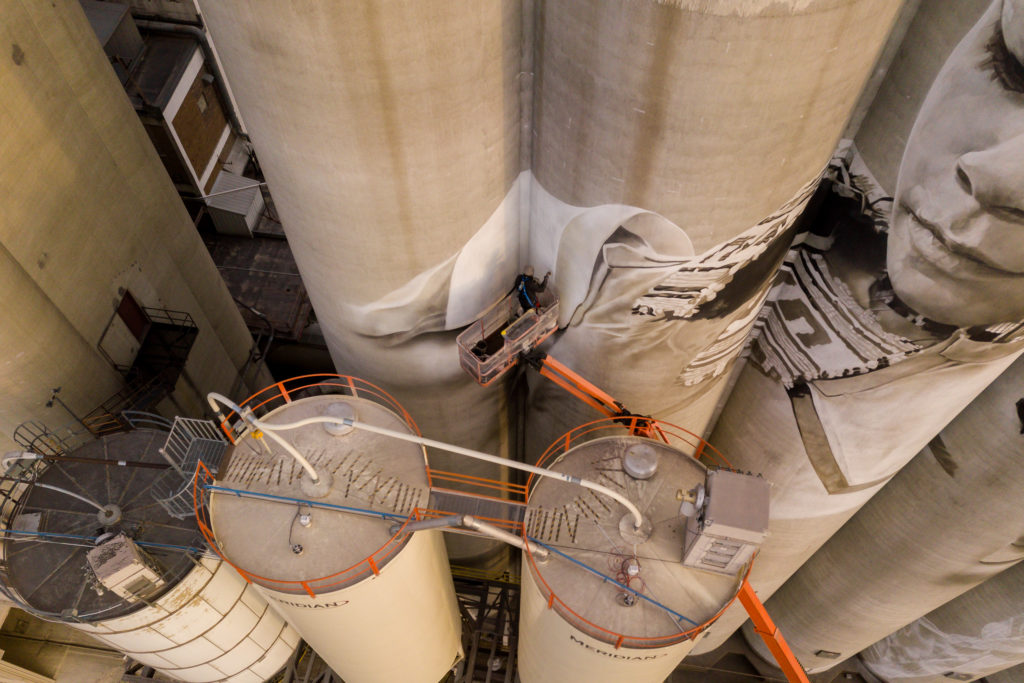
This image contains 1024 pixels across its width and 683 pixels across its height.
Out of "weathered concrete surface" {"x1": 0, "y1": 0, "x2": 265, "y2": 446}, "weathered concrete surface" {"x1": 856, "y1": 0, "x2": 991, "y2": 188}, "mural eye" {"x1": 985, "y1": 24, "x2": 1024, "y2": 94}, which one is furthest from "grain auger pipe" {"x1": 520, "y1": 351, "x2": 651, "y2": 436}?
"weathered concrete surface" {"x1": 0, "y1": 0, "x2": 265, "y2": 446}

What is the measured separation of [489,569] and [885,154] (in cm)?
1391

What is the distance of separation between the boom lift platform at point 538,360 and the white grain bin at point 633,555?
3.01 ft

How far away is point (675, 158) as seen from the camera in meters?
7.95

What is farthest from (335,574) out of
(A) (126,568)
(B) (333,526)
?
(A) (126,568)

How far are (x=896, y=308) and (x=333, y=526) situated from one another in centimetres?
892

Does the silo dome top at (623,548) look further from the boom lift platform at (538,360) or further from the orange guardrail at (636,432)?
the boom lift platform at (538,360)

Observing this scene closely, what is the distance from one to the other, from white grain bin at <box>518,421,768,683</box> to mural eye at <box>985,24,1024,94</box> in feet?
17.6

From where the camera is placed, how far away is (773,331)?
1164 centimetres

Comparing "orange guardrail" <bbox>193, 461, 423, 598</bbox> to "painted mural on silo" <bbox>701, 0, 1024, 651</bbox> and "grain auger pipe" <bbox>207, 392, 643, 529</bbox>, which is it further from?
"painted mural on silo" <bbox>701, 0, 1024, 651</bbox>

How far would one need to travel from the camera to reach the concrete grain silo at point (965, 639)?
14914mm

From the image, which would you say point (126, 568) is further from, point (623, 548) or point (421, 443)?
point (623, 548)

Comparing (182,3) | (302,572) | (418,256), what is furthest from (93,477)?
(182,3)

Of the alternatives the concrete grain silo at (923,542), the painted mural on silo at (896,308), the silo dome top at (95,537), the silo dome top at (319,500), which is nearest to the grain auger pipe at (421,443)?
the silo dome top at (319,500)

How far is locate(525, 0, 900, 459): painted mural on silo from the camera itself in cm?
689
